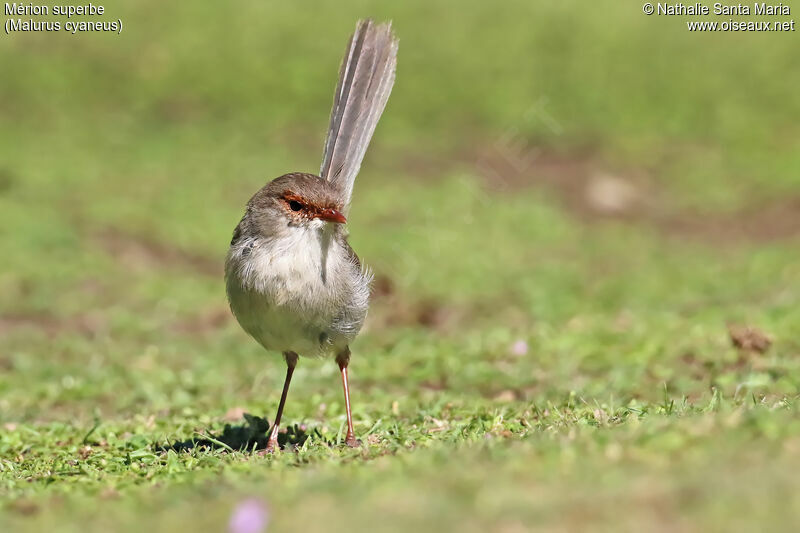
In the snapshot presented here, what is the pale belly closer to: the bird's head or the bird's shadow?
the bird's head

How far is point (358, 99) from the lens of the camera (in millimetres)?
7559

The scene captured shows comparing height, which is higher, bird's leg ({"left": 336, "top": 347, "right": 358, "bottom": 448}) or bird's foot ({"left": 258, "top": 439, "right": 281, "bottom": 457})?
bird's leg ({"left": 336, "top": 347, "right": 358, "bottom": 448})

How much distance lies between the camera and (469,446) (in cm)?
531

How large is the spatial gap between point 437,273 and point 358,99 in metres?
7.55

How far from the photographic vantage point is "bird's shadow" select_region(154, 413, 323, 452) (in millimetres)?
6922

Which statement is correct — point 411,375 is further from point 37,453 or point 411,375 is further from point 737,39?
point 737,39

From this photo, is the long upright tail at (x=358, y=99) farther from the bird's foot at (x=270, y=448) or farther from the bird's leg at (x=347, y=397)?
the bird's foot at (x=270, y=448)

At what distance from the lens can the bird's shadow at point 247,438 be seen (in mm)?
6922

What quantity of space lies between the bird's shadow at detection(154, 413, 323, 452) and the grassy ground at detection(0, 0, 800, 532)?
0.85ft

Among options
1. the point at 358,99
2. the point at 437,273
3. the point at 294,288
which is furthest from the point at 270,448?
the point at 437,273

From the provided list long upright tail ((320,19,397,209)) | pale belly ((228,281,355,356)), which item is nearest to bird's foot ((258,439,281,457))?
pale belly ((228,281,355,356))

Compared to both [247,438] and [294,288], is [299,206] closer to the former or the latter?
[294,288]

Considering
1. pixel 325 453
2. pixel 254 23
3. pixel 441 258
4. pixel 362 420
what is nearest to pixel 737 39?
pixel 254 23

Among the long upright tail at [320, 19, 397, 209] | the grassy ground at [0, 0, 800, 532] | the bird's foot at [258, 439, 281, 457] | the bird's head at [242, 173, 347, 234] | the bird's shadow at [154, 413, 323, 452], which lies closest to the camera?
the grassy ground at [0, 0, 800, 532]
